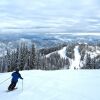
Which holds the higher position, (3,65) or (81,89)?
(81,89)

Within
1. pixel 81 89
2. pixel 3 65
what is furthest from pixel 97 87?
pixel 3 65

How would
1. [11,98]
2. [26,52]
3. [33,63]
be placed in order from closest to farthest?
[11,98]
[33,63]
[26,52]

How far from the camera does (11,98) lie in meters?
20.1

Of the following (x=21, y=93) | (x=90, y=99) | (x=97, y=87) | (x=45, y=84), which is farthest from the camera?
(x=45, y=84)

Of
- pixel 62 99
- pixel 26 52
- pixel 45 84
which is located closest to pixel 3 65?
pixel 26 52

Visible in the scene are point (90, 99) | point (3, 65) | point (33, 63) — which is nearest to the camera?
point (90, 99)

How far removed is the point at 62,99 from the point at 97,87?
548cm

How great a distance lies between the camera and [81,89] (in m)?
22.5

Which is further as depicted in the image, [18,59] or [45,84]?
[18,59]

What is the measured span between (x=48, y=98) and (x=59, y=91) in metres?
2.78

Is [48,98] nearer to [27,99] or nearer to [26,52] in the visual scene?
[27,99]

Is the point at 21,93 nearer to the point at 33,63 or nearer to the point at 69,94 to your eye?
the point at 69,94

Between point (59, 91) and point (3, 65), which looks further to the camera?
point (3, 65)

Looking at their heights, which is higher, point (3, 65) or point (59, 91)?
point (59, 91)
